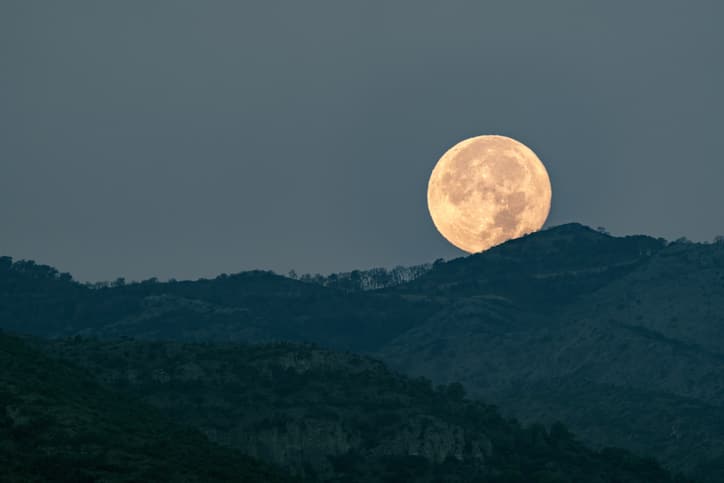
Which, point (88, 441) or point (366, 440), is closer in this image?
point (88, 441)

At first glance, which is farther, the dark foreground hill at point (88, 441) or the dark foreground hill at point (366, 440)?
the dark foreground hill at point (366, 440)

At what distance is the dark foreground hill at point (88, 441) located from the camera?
125 metres

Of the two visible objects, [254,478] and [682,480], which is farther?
[682,480]

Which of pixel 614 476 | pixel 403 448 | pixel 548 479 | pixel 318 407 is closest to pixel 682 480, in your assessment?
pixel 614 476

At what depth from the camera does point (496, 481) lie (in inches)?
6954

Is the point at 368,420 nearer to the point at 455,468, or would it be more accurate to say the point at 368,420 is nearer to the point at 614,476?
the point at 455,468

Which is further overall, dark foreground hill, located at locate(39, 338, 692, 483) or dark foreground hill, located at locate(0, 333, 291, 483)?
dark foreground hill, located at locate(39, 338, 692, 483)

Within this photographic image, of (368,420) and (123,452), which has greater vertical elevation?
(368,420)

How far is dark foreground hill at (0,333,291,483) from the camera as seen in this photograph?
125 m

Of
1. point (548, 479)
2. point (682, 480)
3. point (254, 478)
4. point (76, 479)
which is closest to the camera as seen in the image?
point (76, 479)

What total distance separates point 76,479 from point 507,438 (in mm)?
87771

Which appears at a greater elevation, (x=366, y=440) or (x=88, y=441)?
(x=366, y=440)

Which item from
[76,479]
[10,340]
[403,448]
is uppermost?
[10,340]

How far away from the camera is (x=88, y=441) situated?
137 m
